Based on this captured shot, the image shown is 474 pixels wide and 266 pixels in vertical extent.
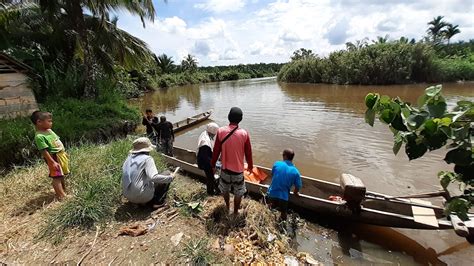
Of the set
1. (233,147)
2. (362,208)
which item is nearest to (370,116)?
(233,147)

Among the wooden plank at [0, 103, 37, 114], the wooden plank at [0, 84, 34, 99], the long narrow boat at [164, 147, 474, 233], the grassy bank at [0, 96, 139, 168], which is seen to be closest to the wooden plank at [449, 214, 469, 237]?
the long narrow boat at [164, 147, 474, 233]

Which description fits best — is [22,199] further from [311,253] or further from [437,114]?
[437,114]

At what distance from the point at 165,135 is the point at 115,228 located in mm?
3744

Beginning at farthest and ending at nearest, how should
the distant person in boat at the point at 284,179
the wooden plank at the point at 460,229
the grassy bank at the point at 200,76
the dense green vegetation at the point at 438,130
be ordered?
the grassy bank at the point at 200,76 → the distant person in boat at the point at 284,179 → the wooden plank at the point at 460,229 → the dense green vegetation at the point at 438,130

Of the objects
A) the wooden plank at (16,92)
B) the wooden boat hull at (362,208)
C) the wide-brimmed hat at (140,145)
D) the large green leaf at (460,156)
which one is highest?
the large green leaf at (460,156)

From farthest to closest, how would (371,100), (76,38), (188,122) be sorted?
(188,122), (76,38), (371,100)

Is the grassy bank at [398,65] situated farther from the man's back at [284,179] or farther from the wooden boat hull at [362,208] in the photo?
the man's back at [284,179]

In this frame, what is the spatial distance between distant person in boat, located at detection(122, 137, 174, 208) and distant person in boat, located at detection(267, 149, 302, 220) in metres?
1.58

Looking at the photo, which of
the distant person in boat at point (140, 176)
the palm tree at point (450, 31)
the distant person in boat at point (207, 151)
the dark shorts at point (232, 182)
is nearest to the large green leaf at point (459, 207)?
the dark shorts at point (232, 182)

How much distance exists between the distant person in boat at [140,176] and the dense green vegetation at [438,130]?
128 inches

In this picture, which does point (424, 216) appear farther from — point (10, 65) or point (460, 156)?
point (10, 65)

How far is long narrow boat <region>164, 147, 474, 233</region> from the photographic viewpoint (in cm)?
414

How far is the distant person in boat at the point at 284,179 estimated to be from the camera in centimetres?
427

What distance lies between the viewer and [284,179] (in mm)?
4316
